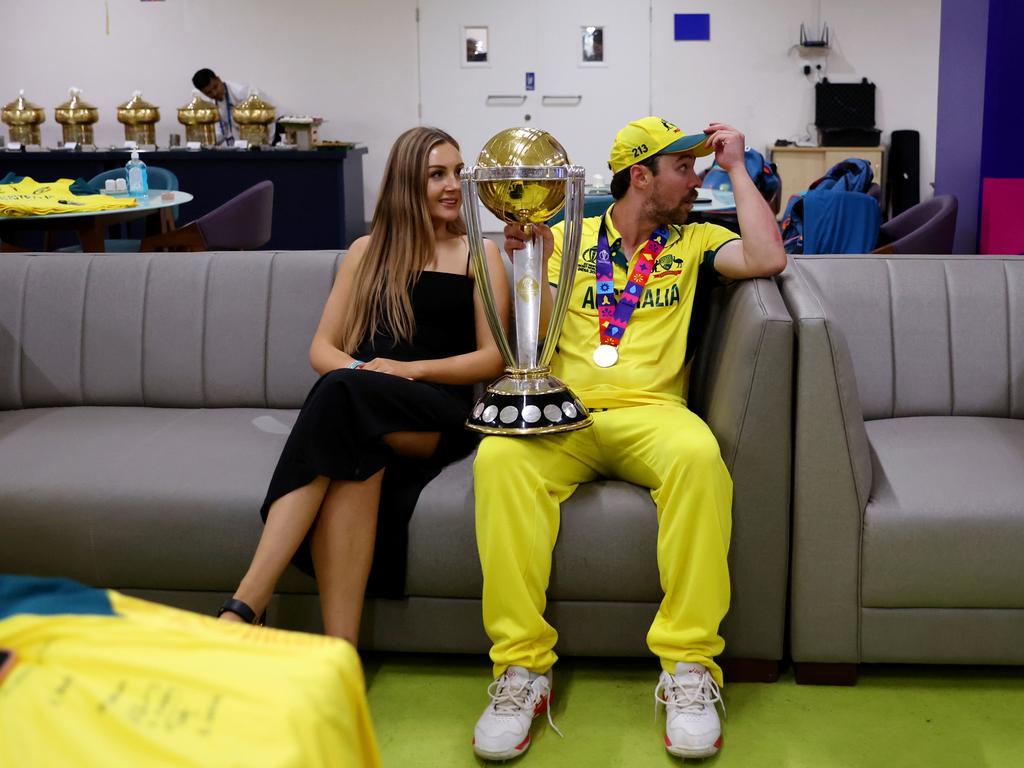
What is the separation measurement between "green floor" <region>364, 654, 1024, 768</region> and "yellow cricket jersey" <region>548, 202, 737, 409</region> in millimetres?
578

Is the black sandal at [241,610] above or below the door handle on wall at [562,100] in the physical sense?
below

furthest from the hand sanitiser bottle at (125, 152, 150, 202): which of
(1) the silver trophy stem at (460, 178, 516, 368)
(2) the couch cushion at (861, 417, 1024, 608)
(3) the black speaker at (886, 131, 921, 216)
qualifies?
(3) the black speaker at (886, 131, 921, 216)

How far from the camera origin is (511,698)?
2025mm

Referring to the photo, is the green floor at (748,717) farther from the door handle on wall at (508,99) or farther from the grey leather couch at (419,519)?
the door handle on wall at (508,99)

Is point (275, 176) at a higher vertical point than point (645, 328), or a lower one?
higher

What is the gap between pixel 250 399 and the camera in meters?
2.90

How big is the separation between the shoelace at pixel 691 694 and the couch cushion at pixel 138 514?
76cm

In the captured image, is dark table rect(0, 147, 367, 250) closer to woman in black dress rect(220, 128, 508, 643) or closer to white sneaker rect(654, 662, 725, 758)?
woman in black dress rect(220, 128, 508, 643)

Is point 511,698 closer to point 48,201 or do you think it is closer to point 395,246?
point 395,246

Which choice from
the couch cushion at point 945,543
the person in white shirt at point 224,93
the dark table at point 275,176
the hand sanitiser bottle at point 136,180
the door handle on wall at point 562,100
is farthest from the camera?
the door handle on wall at point 562,100

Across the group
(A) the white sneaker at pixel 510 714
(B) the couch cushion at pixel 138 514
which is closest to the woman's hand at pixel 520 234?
(B) the couch cushion at pixel 138 514

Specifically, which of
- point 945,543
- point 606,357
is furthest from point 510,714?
point 945,543

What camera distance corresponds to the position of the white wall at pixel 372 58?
9078 mm

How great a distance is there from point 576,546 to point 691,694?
35cm
